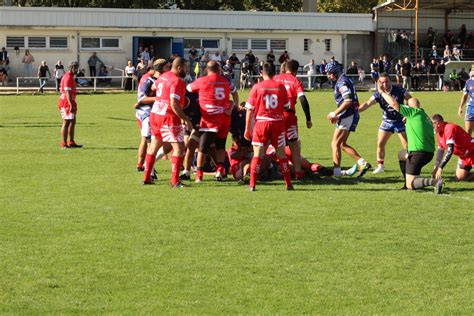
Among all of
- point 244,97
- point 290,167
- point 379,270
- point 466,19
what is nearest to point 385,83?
point 290,167

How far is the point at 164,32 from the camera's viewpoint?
51938 millimetres

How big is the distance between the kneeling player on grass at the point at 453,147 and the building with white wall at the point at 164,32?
37515 mm

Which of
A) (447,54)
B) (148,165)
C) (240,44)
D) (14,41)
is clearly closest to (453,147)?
(148,165)

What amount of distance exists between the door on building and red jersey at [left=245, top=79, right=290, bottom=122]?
3831 cm

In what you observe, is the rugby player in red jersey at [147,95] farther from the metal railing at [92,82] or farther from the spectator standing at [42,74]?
the spectator standing at [42,74]

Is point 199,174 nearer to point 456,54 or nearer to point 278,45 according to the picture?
point 278,45

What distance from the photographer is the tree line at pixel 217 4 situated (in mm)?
63344

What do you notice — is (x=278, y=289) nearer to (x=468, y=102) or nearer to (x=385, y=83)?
(x=385, y=83)

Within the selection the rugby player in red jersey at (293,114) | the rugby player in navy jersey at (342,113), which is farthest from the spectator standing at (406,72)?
the rugby player in red jersey at (293,114)

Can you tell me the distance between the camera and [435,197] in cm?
1348

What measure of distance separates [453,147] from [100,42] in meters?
39.0

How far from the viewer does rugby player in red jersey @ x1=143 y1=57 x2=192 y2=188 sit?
13867mm

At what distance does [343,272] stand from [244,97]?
30.4 m

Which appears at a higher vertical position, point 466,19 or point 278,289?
point 466,19
